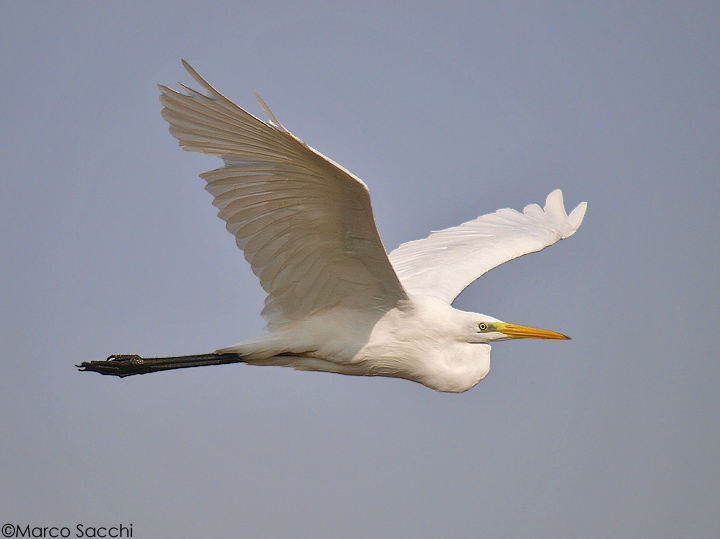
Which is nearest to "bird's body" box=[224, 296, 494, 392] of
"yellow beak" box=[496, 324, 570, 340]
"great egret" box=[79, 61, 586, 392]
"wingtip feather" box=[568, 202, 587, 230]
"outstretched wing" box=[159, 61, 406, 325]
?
"great egret" box=[79, 61, 586, 392]

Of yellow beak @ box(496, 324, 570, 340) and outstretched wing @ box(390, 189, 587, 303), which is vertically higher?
outstretched wing @ box(390, 189, 587, 303)

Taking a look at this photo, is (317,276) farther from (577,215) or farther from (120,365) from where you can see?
(577,215)

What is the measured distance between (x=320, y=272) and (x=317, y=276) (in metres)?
0.07

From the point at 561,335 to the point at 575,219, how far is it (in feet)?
10.9

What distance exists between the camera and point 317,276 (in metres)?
6.04

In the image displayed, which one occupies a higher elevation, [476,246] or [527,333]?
[476,246]

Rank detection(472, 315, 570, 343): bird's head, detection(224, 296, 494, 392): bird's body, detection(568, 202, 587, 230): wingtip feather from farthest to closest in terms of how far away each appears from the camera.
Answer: detection(568, 202, 587, 230): wingtip feather < detection(472, 315, 570, 343): bird's head < detection(224, 296, 494, 392): bird's body

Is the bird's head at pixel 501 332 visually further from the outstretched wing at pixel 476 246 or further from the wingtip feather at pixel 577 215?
the wingtip feather at pixel 577 215

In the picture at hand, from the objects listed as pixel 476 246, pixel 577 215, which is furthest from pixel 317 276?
pixel 577 215

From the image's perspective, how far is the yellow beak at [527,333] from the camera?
673 centimetres

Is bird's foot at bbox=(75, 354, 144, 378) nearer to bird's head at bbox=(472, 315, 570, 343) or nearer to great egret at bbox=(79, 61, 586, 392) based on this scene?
great egret at bbox=(79, 61, 586, 392)

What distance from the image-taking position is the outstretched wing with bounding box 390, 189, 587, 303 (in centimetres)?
798

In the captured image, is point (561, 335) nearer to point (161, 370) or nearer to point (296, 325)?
point (296, 325)

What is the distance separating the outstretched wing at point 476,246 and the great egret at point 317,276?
5cm
